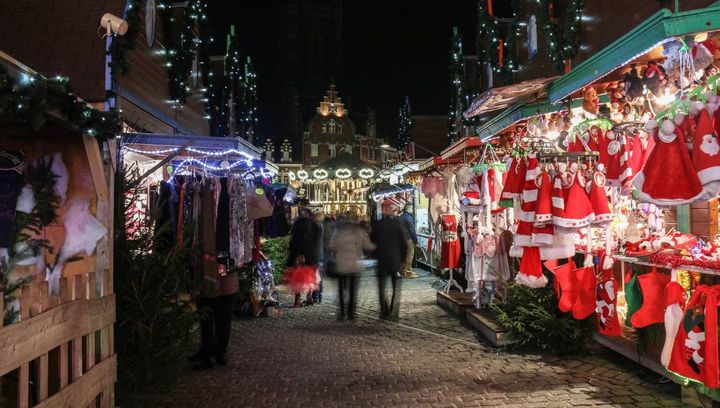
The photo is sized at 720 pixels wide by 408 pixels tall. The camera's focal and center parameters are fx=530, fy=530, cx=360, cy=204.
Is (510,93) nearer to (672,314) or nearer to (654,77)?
(654,77)

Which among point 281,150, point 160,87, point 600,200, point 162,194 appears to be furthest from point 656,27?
point 281,150

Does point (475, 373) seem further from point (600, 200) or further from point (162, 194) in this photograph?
point (162, 194)

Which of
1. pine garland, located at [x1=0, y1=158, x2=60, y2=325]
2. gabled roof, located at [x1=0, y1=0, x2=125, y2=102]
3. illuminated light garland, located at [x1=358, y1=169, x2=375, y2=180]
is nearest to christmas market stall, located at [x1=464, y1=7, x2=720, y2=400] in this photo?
pine garland, located at [x1=0, y1=158, x2=60, y2=325]

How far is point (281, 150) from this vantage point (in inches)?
2362

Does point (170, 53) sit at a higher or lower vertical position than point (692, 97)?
higher

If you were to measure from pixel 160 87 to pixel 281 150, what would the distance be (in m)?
46.8

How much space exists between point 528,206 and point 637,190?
72.0 inches

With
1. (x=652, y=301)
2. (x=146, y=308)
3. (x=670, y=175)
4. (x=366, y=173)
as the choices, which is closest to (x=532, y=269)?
(x=652, y=301)

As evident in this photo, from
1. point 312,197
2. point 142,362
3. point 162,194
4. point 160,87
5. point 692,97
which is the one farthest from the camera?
point 312,197

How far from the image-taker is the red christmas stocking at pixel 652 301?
5.41 m

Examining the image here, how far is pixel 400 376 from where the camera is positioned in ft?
Answer: 21.3

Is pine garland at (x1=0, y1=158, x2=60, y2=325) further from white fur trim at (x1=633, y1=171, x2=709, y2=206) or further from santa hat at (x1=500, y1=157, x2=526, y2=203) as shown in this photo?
white fur trim at (x1=633, y1=171, x2=709, y2=206)

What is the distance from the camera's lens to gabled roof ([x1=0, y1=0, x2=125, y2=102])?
995cm

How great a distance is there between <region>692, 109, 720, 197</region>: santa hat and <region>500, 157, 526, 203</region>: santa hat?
2.48 metres
